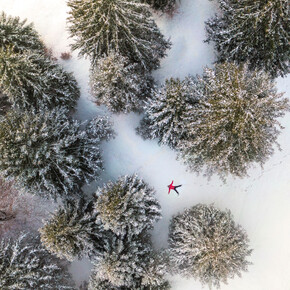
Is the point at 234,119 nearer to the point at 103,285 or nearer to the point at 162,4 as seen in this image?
the point at 162,4

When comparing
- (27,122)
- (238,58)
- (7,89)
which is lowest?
(27,122)

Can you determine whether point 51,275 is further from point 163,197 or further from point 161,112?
point 161,112

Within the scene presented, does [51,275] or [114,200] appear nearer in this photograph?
[114,200]

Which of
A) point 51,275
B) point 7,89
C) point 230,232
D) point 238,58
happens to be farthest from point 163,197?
point 7,89

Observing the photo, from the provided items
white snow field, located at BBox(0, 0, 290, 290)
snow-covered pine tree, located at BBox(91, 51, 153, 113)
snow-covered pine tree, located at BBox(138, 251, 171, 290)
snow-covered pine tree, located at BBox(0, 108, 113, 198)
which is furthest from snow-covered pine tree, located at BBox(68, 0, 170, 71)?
snow-covered pine tree, located at BBox(138, 251, 171, 290)

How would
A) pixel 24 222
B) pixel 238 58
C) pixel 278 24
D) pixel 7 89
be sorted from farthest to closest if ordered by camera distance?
pixel 24 222, pixel 238 58, pixel 7 89, pixel 278 24

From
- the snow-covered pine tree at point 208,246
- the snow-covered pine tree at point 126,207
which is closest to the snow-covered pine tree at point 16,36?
the snow-covered pine tree at point 126,207
